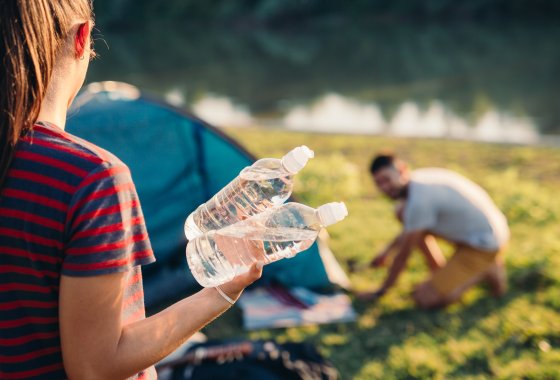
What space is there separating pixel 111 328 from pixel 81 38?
1.77ft

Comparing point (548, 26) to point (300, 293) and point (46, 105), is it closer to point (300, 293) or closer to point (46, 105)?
point (300, 293)

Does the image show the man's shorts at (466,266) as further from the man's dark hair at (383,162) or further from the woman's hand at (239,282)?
the woman's hand at (239,282)

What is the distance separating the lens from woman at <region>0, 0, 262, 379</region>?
1.13m

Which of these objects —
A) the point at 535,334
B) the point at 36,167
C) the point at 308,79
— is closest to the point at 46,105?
the point at 36,167

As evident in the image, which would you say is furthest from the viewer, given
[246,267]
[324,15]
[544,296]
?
[324,15]

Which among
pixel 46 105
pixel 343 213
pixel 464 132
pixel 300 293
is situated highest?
pixel 464 132

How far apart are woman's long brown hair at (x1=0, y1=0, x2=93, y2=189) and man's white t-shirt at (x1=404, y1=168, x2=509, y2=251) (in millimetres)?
3589

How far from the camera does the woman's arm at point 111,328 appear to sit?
115 cm

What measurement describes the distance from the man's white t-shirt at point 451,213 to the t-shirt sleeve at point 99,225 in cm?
354

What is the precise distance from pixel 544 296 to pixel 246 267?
3619 millimetres

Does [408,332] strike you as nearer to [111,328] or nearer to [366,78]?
[111,328]

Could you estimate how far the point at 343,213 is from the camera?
1.55 m

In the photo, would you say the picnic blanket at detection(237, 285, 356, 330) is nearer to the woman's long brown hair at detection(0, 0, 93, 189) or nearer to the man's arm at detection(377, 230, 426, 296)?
the man's arm at detection(377, 230, 426, 296)

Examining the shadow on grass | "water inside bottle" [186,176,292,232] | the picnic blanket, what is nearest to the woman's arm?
"water inside bottle" [186,176,292,232]
